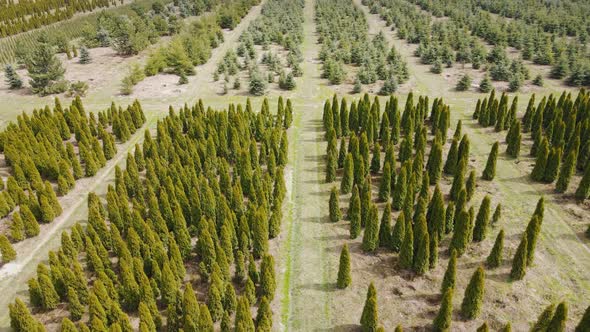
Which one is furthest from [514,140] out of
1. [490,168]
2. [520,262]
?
[520,262]

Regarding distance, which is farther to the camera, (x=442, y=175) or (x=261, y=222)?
(x=442, y=175)

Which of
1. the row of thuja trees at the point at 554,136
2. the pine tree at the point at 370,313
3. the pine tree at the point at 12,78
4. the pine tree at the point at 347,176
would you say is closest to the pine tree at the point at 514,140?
the row of thuja trees at the point at 554,136

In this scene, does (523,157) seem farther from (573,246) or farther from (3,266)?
(3,266)

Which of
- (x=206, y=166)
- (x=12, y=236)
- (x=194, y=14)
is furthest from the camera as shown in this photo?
(x=194, y=14)

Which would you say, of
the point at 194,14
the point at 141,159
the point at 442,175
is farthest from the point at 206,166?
the point at 194,14

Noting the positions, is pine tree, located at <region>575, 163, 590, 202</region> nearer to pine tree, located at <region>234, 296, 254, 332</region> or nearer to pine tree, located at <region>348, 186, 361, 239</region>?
pine tree, located at <region>348, 186, 361, 239</region>

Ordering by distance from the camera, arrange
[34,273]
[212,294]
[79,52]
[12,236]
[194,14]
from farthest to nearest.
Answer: [194,14] → [79,52] → [12,236] → [34,273] → [212,294]

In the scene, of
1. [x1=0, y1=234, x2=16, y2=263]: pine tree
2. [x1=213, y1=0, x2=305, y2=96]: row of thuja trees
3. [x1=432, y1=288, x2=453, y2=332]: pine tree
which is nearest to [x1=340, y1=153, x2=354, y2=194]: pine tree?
[x1=432, y1=288, x2=453, y2=332]: pine tree
